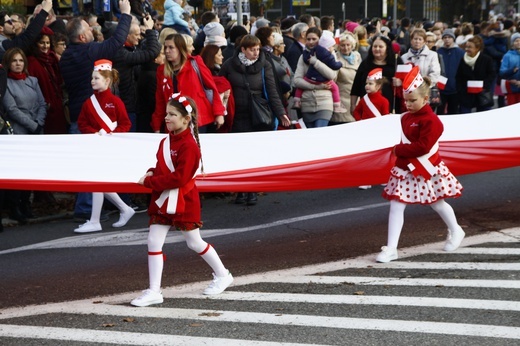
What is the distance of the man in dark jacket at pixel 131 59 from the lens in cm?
1166

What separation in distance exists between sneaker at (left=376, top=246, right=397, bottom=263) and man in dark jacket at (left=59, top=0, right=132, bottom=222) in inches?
151

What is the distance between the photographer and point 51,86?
12023 millimetres

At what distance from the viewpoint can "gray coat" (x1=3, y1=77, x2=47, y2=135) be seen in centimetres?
1116

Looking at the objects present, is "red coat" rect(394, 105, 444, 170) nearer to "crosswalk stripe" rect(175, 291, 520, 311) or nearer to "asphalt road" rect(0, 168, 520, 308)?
"asphalt road" rect(0, 168, 520, 308)

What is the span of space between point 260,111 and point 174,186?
4.57m

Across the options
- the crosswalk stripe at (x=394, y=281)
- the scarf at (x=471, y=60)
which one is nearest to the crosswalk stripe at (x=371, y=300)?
the crosswalk stripe at (x=394, y=281)

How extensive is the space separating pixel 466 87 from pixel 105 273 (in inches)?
365

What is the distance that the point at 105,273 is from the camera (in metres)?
8.88

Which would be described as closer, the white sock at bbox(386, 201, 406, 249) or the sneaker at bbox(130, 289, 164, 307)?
the sneaker at bbox(130, 289, 164, 307)

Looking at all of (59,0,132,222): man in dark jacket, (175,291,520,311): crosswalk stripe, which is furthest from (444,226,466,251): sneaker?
(59,0,132,222): man in dark jacket

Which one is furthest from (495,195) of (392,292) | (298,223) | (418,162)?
(392,292)

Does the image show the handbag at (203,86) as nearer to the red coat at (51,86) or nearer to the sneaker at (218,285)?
the red coat at (51,86)

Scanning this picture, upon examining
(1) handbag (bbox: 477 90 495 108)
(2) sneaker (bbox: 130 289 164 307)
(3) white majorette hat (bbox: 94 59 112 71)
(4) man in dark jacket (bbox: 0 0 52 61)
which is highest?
(4) man in dark jacket (bbox: 0 0 52 61)

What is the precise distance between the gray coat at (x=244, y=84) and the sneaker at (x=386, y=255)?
366 cm
